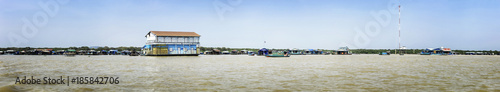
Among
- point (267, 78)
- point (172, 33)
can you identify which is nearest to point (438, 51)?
point (172, 33)

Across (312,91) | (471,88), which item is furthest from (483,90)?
(312,91)

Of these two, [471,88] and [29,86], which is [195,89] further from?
[471,88]

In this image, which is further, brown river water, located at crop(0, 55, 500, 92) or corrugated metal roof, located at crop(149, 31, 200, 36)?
corrugated metal roof, located at crop(149, 31, 200, 36)

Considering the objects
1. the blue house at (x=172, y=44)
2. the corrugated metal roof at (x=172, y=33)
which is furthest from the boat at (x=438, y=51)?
the blue house at (x=172, y=44)

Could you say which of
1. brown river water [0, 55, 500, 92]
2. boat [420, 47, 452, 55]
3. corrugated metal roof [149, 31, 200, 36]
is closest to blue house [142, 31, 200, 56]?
corrugated metal roof [149, 31, 200, 36]

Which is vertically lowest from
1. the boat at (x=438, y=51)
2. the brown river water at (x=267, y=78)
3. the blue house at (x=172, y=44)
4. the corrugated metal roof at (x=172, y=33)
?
the brown river water at (x=267, y=78)

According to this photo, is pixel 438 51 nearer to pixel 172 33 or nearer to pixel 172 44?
pixel 172 33

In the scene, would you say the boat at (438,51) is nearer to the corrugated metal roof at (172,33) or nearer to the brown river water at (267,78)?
the corrugated metal roof at (172,33)

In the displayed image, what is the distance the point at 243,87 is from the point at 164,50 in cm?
5316

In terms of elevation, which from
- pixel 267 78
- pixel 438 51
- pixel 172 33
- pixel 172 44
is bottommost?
pixel 267 78

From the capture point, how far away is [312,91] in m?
11.4

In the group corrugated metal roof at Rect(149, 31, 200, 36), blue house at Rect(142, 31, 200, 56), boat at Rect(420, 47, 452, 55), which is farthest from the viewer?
boat at Rect(420, 47, 452, 55)

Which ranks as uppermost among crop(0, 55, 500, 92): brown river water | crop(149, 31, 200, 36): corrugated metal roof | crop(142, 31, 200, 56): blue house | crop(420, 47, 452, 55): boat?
crop(149, 31, 200, 36): corrugated metal roof

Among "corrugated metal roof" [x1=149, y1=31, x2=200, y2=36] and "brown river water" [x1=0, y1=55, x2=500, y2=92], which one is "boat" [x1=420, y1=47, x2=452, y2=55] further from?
"brown river water" [x1=0, y1=55, x2=500, y2=92]
